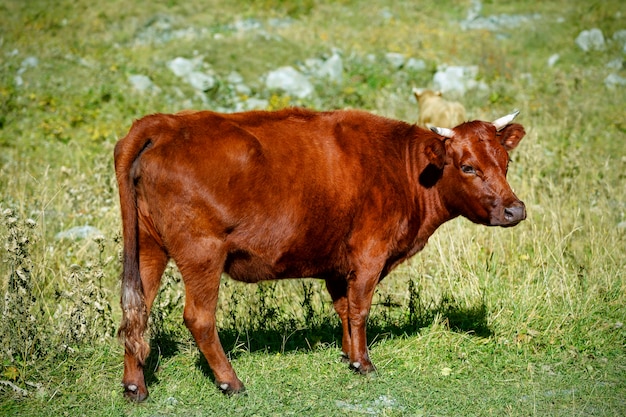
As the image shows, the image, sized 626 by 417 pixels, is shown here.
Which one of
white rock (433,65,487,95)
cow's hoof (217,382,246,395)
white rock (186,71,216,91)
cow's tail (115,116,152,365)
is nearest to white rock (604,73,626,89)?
white rock (433,65,487,95)

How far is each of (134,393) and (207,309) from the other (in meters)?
0.83

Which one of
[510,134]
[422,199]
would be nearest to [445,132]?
[422,199]

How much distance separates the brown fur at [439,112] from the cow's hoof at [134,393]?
8961 millimetres

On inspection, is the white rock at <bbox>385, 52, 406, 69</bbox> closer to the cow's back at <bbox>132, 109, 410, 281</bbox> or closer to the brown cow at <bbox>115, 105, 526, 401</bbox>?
the brown cow at <bbox>115, 105, 526, 401</bbox>

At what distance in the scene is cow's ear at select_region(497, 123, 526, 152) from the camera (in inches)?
257

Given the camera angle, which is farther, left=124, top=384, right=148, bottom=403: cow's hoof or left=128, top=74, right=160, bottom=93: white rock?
left=128, top=74, right=160, bottom=93: white rock

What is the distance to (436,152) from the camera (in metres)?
6.11

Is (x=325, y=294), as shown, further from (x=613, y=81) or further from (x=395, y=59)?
(x=613, y=81)

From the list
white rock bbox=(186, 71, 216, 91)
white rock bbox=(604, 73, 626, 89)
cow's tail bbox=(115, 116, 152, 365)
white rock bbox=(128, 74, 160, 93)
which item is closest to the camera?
cow's tail bbox=(115, 116, 152, 365)

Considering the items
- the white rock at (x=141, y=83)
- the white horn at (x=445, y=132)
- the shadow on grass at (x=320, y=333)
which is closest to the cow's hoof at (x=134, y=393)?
the shadow on grass at (x=320, y=333)

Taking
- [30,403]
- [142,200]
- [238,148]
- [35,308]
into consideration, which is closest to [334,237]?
[238,148]

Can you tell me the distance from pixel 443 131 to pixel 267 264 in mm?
1807

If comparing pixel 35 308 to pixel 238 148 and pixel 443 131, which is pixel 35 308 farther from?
pixel 443 131

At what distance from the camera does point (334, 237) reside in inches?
234
